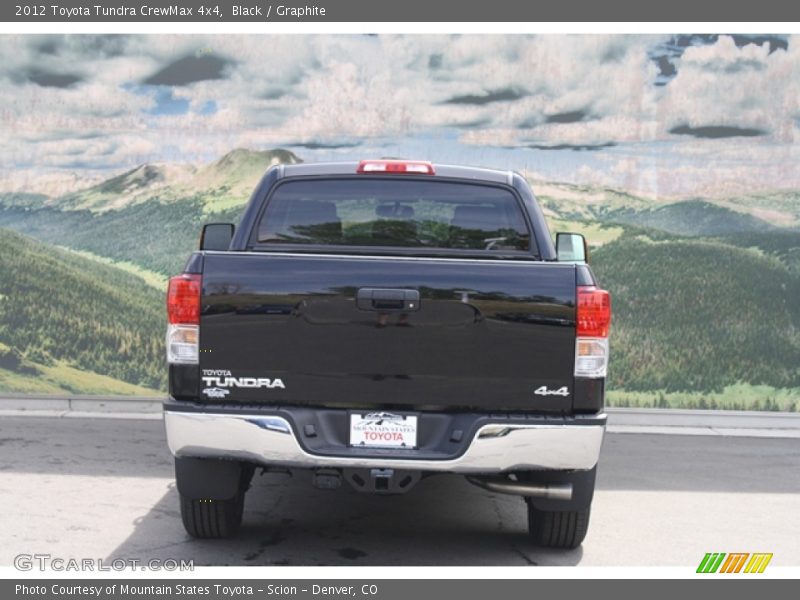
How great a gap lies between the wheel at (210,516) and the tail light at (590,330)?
202 centimetres

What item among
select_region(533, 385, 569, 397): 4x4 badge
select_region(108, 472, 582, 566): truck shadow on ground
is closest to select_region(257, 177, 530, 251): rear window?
select_region(533, 385, 569, 397): 4x4 badge

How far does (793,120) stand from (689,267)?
1943 millimetres

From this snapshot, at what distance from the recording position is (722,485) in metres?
9.23

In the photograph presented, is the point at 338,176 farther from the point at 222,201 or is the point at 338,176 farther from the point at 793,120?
the point at 793,120

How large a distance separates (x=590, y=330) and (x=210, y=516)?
7.64ft

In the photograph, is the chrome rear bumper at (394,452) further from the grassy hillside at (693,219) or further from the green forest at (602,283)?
the grassy hillside at (693,219)

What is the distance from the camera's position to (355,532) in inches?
279

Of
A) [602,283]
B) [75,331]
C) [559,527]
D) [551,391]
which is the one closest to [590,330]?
[551,391]

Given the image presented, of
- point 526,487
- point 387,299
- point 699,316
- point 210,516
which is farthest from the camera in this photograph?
point 699,316

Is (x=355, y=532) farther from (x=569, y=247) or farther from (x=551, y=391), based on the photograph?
(x=569, y=247)

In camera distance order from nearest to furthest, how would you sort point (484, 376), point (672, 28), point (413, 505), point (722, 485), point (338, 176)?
point (484, 376)
point (338, 176)
point (413, 505)
point (722, 485)
point (672, 28)

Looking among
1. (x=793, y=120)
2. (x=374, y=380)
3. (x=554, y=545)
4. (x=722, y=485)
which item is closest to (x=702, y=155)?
(x=793, y=120)

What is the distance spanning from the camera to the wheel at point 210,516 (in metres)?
6.51

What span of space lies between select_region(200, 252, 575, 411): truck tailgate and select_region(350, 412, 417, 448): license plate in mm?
69
